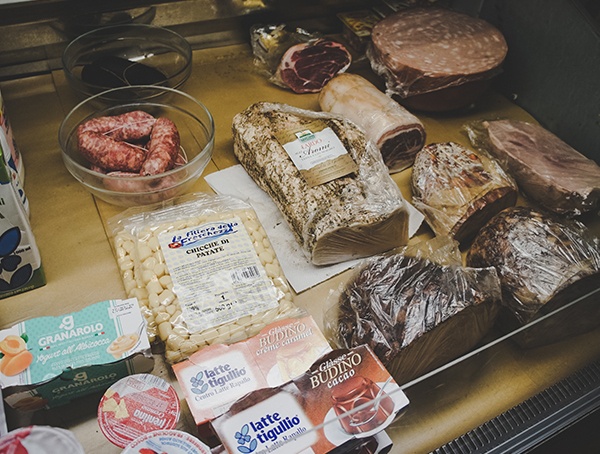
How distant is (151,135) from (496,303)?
1056 mm

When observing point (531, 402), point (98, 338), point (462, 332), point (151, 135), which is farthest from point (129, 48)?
point (531, 402)

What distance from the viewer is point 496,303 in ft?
4.19

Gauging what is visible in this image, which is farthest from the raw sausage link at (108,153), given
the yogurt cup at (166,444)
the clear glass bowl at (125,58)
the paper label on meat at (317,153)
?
the yogurt cup at (166,444)

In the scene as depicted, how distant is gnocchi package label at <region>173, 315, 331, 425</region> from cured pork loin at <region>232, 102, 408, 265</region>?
344 millimetres

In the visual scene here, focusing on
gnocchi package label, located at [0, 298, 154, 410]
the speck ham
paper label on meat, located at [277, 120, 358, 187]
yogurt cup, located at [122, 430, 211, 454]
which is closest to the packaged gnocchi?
gnocchi package label, located at [0, 298, 154, 410]

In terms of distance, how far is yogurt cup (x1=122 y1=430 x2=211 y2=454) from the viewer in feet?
2.62

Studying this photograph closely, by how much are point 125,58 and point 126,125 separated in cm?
41

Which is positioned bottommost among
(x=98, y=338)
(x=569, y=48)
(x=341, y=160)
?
(x=98, y=338)

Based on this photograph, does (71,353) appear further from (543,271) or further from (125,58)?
(125,58)

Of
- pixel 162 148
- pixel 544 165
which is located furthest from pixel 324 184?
pixel 544 165

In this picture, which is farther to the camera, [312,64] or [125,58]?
[312,64]

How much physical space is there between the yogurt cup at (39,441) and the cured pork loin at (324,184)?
83cm

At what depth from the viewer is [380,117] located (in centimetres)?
178

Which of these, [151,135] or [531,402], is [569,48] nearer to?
[531,402]
